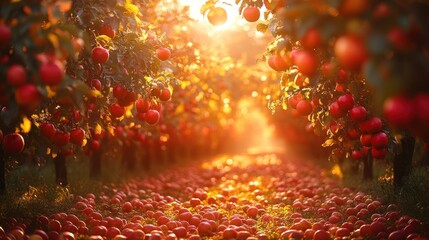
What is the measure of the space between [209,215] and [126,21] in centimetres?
315

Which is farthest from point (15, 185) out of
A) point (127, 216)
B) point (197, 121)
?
point (197, 121)

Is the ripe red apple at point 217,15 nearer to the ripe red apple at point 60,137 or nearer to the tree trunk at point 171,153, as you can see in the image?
the ripe red apple at point 60,137

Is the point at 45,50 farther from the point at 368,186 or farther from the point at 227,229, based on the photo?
the point at 368,186

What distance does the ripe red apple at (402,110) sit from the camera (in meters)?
3.24

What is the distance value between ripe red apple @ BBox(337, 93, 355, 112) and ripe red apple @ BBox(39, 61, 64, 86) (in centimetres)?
327

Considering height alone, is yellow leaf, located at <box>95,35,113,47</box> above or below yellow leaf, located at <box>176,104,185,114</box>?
below

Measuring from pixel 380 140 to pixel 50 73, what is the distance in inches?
147

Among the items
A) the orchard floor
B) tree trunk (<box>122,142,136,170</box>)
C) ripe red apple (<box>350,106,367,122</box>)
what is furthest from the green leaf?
tree trunk (<box>122,142,136,170</box>)

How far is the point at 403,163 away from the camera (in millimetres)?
8438

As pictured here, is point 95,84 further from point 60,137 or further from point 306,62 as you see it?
point 306,62

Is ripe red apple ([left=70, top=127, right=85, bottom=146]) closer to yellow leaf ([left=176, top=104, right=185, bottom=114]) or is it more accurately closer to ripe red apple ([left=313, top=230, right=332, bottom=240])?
ripe red apple ([left=313, top=230, right=332, bottom=240])

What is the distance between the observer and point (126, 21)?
598cm

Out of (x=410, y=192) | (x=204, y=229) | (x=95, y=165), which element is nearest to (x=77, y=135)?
(x=204, y=229)

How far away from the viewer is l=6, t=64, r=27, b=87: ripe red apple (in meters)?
3.74
